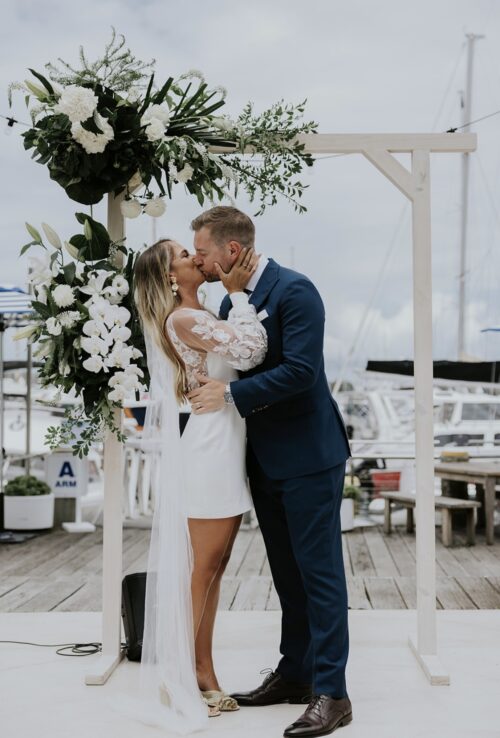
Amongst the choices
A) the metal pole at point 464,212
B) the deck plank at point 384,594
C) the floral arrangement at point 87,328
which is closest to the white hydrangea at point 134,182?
the floral arrangement at point 87,328

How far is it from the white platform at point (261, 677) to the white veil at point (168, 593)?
0.10 metres

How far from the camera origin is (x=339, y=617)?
3473 mm

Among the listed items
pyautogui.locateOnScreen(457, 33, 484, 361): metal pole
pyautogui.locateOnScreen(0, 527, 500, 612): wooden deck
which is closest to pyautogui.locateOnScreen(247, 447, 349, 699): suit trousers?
pyautogui.locateOnScreen(0, 527, 500, 612): wooden deck

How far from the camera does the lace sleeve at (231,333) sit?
3.45 metres

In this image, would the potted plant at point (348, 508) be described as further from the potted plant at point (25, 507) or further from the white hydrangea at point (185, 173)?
the white hydrangea at point (185, 173)

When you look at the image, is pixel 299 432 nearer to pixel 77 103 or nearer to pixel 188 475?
pixel 188 475

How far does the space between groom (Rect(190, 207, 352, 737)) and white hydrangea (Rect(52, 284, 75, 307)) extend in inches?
25.2

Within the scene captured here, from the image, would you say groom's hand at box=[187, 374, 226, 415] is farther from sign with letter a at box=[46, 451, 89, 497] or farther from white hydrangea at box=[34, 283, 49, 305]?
sign with letter a at box=[46, 451, 89, 497]

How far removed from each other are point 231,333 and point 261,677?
162cm

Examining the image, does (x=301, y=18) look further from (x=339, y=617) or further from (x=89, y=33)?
(x=339, y=617)

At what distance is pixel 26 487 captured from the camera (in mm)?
9109

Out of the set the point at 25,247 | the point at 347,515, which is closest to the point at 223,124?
the point at 25,247

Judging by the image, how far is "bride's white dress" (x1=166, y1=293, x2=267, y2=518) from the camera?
3.46 metres

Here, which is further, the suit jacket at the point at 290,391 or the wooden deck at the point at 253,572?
the wooden deck at the point at 253,572
